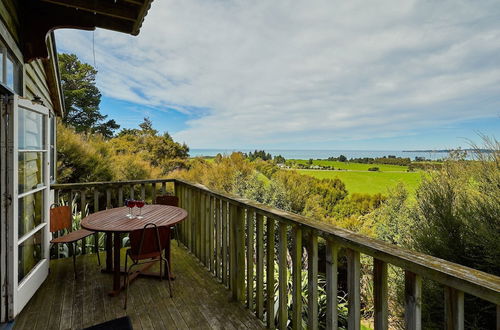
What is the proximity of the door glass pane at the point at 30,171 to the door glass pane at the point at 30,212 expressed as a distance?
0.10 meters

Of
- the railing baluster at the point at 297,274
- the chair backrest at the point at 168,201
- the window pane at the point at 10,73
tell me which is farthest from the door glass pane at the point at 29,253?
the railing baluster at the point at 297,274

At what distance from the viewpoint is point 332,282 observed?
1.46 meters

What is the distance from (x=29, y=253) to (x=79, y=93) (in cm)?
1970

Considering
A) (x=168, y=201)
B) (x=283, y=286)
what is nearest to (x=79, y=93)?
(x=168, y=201)

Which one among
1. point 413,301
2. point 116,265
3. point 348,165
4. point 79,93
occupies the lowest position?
point 116,265

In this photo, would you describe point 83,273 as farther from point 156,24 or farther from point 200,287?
point 156,24

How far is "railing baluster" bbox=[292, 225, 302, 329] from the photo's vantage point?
171 centimetres

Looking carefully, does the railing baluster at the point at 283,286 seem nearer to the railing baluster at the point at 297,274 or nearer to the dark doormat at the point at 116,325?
the railing baluster at the point at 297,274

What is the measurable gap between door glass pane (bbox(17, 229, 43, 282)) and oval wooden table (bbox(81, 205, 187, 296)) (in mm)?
542

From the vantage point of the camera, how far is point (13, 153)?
86.3 inches

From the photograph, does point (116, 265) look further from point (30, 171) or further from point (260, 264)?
point (260, 264)

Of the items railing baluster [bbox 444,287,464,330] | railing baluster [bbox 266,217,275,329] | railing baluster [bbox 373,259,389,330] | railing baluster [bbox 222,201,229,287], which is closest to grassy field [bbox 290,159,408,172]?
railing baluster [bbox 222,201,229,287]

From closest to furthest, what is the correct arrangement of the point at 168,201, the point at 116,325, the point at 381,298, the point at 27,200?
1. the point at 381,298
2. the point at 116,325
3. the point at 27,200
4. the point at 168,201

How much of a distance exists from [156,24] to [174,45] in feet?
6.72
